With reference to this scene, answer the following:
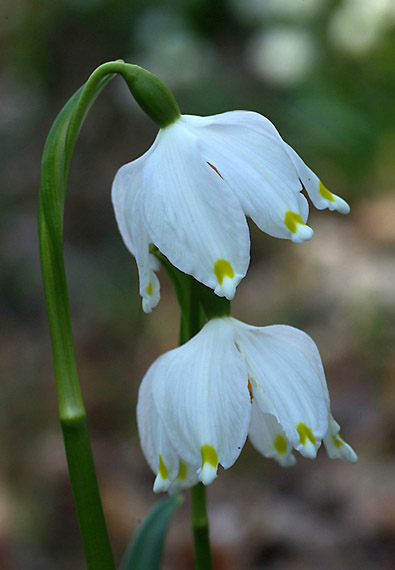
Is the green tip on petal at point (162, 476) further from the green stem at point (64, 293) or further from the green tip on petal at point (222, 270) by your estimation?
the green tip on petal at point (222, 270)

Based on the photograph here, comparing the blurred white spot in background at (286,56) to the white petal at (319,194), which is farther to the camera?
the blurred white spot in background at (286,56)

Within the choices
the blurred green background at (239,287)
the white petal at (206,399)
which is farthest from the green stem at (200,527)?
the blurred green background at (239,287)

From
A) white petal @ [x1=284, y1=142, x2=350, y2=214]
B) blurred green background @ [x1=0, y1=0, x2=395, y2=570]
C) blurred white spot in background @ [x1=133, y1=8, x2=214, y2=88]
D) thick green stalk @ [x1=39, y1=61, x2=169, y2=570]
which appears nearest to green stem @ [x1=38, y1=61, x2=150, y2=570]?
thick green stalk @ [x1=39, y1=61, x2=169, y2=570]

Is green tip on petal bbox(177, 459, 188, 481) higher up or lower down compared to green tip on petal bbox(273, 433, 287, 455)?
higher up

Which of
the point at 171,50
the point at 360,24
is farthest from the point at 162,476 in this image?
the point at 360,24

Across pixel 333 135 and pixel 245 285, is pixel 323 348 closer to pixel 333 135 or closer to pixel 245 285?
pixel 245 285

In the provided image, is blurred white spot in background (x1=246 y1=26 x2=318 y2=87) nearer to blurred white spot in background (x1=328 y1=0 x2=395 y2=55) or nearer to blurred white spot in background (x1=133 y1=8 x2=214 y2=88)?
blurred white spot in background (x1=328 y1=0 x2=395 y2=55)
